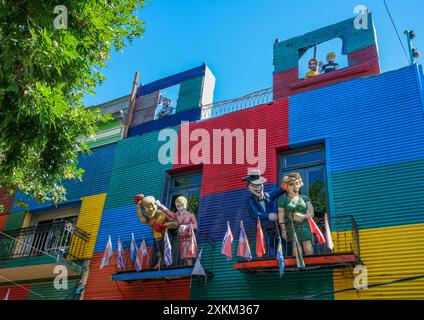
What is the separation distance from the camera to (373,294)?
9.17 m

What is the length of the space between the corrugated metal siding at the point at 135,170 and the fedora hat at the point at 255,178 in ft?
10.6

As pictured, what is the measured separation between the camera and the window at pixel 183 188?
1308 cm

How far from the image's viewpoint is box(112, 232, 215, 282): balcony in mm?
10743

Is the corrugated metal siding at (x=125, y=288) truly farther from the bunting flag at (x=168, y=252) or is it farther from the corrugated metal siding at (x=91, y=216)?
the bunting flag at (x=168, y=252)

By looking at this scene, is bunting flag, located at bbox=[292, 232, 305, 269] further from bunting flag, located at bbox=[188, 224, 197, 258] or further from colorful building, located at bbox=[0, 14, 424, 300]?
bunting flag, located at bbox=[188, 224, 197, 258]

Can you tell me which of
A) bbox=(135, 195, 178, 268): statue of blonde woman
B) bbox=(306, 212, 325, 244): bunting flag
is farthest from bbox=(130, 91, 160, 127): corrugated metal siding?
bbox=(306, 212, 325, 244): bunting flag

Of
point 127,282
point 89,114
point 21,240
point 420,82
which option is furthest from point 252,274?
point 21,240

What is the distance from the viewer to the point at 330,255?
30.0ft

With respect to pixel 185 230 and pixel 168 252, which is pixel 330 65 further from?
pixel 168 252

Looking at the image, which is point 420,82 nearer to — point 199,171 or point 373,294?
point 373,294

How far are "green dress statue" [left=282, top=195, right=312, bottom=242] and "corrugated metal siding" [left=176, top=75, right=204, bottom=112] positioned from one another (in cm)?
587

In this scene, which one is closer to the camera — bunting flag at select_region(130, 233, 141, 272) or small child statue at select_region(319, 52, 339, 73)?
bunting flag at select_region(130, 233, 141, 272)

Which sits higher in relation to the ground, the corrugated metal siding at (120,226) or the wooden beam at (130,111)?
the wooden beam at (130,111)

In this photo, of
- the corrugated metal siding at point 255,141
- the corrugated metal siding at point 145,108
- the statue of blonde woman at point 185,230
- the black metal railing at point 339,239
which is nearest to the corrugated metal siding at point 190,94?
the corrugated metal siding at point 145,108
